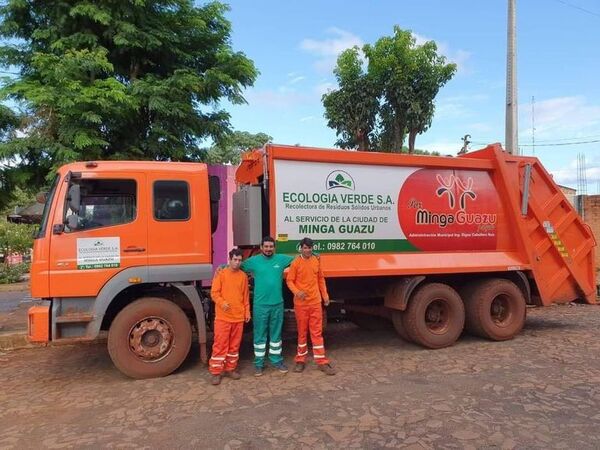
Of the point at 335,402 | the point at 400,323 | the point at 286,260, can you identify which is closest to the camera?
the point at 335,402

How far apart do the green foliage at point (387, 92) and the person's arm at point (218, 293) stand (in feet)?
36.7

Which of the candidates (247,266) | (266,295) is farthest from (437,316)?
(247,266)

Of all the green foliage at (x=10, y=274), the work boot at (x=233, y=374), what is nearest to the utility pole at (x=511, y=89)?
the work boot at (x=233, y=374)

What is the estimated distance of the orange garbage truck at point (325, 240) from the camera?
18.7 ft

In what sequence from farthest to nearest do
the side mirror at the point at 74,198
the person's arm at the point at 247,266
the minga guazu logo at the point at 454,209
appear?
the minga guazu logo at the point at 454,209 < the person's arm at the point at 247,266 < the side mirror at the point at 74,198

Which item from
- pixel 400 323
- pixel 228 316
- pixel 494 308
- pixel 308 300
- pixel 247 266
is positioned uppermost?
pixel 247 266

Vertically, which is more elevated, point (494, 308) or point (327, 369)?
point (494, 308)

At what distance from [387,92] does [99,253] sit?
12.0 m

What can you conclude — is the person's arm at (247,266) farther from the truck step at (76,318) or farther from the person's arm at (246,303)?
the truck step at (76,318)

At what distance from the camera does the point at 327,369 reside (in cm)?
604

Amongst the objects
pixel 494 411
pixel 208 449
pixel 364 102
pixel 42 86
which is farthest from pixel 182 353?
pixel 364 102

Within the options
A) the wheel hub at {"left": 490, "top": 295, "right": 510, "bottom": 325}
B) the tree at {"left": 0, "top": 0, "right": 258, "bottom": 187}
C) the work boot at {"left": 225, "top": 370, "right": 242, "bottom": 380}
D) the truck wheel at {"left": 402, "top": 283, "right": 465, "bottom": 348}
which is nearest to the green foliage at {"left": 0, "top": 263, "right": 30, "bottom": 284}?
the tree at {"left": 0, "top": 0, "right": 258, "bottom": 187}

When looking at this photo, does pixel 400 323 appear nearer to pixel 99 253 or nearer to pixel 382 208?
pixel 382 208

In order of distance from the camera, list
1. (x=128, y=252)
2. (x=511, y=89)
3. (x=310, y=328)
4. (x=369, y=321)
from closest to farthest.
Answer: (x=128, y=252)
(x=310, y=328)
(x=369, y=321)
(x=511, y=89)
